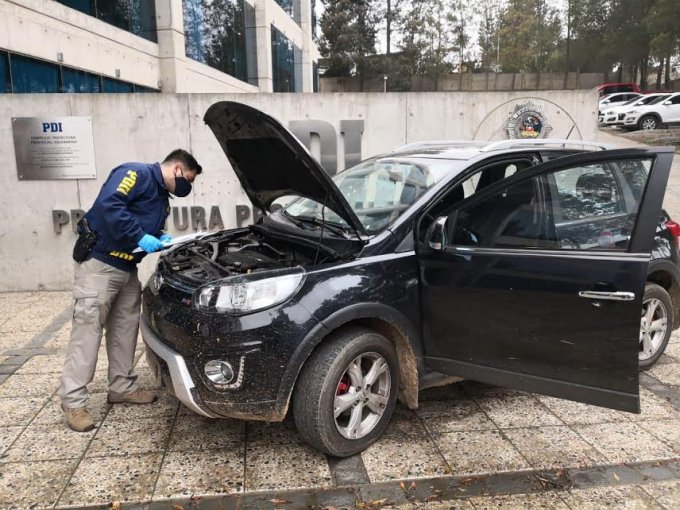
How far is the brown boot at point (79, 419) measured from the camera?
352 cm

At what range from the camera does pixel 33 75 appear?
41.5ft

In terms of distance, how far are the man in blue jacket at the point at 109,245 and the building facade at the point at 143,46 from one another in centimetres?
1008

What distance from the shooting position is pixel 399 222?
10.9 feet

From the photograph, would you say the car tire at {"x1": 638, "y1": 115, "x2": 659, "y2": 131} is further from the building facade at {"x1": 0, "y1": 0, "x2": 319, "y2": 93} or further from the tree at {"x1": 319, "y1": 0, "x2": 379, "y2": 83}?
the tree at {"x1": 319, "y1": 0, "x2": 379, "y2": 83}

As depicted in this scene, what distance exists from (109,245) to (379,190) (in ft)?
5.92

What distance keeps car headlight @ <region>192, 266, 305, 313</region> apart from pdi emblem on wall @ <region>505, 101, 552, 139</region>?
18.5 ft

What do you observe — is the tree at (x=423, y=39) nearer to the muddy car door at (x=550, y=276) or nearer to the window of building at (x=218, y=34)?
the window of building at (x=218, y=34)

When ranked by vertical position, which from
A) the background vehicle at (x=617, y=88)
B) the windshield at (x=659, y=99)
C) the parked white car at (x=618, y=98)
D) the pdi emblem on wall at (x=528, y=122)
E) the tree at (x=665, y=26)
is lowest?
the pdi emblem on wall at (x=528, y=122)

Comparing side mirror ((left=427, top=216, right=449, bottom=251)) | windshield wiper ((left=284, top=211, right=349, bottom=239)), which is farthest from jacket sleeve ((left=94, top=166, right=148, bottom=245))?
side mirror ((left=427, top=216, right=449, bottom=251))

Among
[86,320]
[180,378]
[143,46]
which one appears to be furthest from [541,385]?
[143,46]

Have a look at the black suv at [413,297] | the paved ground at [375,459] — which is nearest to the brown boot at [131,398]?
the paved ground at [375,459]

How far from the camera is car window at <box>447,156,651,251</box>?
307 cm

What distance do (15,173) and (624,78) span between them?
53845mm

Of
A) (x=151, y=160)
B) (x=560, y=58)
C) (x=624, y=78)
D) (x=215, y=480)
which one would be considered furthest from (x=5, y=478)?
(x=624, y=78)
